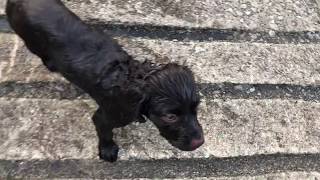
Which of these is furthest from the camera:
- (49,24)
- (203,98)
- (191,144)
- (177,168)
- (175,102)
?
(203,98)

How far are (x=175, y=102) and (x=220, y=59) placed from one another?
78cm

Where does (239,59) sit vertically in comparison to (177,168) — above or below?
above

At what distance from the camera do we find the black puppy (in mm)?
1964

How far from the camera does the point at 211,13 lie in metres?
2.78

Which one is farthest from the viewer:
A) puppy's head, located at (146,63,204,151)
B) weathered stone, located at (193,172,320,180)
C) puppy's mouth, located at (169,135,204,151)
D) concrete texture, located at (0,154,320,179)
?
weathered stone, located at (193,172,320,180)

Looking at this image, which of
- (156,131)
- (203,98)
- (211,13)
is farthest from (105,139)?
(211,13)

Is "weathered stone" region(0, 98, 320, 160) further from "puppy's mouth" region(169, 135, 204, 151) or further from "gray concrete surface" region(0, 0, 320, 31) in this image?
"gray concrete surface" region(0, 0, 320, 31)

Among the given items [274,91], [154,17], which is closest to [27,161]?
[154,17]

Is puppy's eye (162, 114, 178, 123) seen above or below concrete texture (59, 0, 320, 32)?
above

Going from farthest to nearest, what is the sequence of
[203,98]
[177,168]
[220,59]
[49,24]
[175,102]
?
[220,59] → [203,98] → [177,168] → [49,24] → [175,102]

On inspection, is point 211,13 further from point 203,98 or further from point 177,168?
point 177,168

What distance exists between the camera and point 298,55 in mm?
2754

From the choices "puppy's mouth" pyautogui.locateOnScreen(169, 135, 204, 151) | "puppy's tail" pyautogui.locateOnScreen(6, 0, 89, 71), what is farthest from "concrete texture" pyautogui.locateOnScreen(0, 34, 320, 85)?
"puppy's mouth" pyautogui.locateOnScreen(169, 135, 204, 151)

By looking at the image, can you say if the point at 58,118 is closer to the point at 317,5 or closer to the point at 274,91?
the point at 274,91
